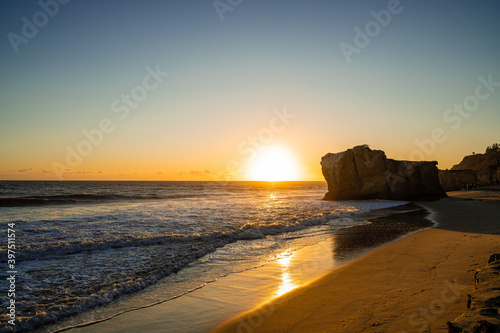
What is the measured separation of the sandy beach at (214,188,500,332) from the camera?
4.13 metres

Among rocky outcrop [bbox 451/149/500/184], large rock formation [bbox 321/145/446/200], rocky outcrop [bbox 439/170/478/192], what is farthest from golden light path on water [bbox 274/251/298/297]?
rocky outcrop [bbox 451/149/500/184]

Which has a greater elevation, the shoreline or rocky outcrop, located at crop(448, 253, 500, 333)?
rocky outcrop, located at crop(448, 253, 500, 333)

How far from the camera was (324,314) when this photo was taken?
4711 mm

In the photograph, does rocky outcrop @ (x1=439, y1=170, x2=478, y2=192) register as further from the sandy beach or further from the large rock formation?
the sandy beach

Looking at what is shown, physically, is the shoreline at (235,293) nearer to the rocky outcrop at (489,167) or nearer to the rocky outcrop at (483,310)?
the rocky outcrop at (483,310)

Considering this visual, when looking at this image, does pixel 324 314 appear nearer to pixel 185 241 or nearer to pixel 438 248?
pixel 438 248

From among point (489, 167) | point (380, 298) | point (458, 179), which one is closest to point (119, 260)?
point (380, 298)

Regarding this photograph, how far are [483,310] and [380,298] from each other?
204cm

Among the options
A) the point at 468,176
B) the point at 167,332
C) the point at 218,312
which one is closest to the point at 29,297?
the point at 167,332

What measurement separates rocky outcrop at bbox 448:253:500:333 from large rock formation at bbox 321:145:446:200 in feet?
115

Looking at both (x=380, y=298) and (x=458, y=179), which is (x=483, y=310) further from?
(x=458, y=179)

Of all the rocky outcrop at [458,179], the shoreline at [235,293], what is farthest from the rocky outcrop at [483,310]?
the rocky outcrop at [458,179]

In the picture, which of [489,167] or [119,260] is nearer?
[119,260]

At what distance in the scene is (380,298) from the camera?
5137 millimetres
